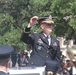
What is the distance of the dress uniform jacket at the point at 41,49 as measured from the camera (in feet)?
16.3

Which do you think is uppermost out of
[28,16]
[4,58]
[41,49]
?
[28,16]

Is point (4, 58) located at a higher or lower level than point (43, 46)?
lower

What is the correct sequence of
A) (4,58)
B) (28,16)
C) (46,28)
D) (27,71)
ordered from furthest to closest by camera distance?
1. (28,16)
2. (46,28)
3. (27,71)
4. (4,58)

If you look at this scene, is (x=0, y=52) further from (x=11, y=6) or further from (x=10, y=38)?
(x=11, y=6)

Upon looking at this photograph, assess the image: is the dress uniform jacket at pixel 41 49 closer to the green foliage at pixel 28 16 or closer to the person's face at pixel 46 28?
the person's face at pixel 46 28

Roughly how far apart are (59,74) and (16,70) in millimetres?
746

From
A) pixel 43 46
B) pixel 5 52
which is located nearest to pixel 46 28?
pixel 43 46

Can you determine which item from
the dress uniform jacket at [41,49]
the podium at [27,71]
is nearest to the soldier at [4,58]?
the podium at [27,71]

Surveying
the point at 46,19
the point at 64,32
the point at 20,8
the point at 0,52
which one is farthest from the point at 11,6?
the point at 0,52

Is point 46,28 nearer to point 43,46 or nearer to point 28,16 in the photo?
point 43,46

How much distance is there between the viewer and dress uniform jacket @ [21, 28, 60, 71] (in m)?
4.98

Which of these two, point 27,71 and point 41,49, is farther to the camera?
point 41,49

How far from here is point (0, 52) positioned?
360 cm

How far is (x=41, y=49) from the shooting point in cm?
511
